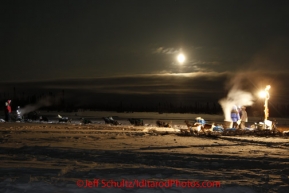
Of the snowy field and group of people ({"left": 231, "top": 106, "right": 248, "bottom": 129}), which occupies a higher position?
group of people ({"left": 231, "top": 106, "right": 248, "bottom": 129})

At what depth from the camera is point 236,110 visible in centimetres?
2548

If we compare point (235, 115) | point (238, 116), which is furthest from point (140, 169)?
point (238, 116)

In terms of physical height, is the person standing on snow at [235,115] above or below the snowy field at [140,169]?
above

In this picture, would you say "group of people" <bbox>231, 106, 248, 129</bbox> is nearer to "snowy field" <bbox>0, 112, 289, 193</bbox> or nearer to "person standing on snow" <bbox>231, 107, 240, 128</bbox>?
"person standing on snow" <bbox>231, 107, 240, 128</bbox>

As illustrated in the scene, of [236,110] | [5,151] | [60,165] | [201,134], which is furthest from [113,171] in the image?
[236,110]

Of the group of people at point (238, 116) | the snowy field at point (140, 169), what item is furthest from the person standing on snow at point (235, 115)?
the snowy field at point (140, 169)

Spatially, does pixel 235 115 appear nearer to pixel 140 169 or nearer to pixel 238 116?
pixel 238 116

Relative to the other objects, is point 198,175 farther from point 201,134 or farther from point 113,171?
point 201,134

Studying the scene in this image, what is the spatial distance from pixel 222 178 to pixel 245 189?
1124 mm

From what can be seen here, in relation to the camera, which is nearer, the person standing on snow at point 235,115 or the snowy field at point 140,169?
the snowy field at point 140,169

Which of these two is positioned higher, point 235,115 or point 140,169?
point 235,115

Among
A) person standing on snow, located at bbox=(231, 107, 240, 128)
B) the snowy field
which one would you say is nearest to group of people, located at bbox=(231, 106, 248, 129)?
person standing on snow, located at bbox=(231, 107, 240, 128)

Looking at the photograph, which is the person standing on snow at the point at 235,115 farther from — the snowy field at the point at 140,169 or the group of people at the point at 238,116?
the snowy field at the point at 140,169

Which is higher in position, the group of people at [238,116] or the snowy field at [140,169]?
the group of people at [238,116]
